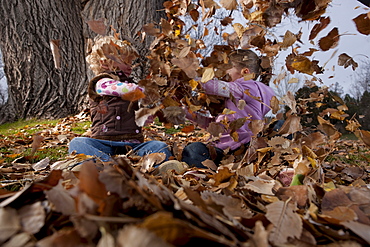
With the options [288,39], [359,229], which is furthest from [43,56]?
[359,229]

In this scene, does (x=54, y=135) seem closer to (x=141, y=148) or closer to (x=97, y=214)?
(x=141, y=148)

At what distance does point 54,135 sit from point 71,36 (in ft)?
8.05

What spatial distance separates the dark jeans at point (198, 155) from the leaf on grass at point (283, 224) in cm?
143

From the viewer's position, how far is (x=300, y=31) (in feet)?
4.52

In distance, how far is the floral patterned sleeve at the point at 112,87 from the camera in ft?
7.59

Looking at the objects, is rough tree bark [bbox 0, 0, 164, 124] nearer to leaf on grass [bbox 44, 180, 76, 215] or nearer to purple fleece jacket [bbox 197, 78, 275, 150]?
purple fleece jacket [bbox 197, 78, 275, 150]

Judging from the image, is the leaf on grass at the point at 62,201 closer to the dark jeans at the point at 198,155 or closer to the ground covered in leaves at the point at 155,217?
the ground covered in leaves at the point at 155,217

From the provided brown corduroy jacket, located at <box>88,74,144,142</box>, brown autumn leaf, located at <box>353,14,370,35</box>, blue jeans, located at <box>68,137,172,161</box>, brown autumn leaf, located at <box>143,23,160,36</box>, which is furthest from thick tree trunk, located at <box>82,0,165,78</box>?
brown autumn leaf, located at <box>353,14,370,35</box>

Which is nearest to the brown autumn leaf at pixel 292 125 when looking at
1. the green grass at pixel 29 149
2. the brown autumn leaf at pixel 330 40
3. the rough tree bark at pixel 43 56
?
the brown autumn leaf at pixel 330 40

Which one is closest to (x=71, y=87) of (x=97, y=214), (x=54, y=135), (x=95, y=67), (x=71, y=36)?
(x=71, y=36)

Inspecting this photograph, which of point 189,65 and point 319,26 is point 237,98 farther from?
point 189,65

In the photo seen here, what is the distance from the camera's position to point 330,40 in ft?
3.82

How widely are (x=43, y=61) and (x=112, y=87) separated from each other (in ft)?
10.8

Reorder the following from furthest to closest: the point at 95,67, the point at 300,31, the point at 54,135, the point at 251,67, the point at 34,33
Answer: the point at 34,33, the point at 54,135, the point at 95,67, the point at 251,67, the point at 300,31
